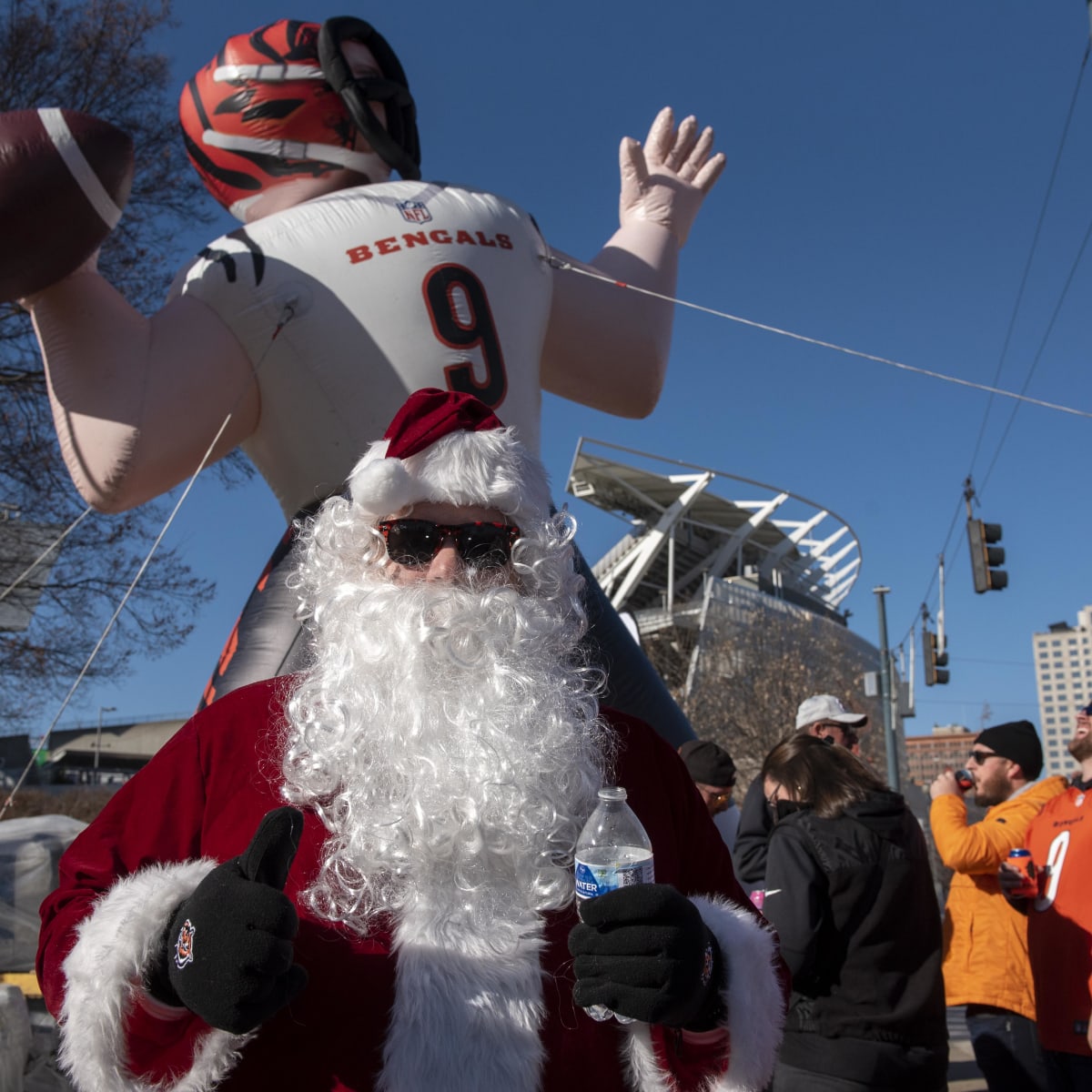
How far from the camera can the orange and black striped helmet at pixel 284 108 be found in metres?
3.88

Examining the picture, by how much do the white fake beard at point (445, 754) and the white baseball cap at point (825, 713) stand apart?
2661mm

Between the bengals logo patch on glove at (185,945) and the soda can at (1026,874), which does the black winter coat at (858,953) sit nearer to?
the soda can at (1026,874)

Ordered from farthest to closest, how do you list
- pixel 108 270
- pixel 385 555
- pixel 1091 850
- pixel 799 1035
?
pixel 108 270 < pixel 1091 850 < pixel 799 1035 < pixel 385 555

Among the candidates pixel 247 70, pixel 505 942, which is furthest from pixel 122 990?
pixel 247 70

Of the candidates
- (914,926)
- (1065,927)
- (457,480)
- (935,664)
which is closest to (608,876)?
(457,480)

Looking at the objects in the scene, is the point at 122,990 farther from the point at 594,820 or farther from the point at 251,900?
the point at 594,820

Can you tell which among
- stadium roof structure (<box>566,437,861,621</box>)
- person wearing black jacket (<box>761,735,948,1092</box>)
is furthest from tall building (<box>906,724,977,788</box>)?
person wearing black jacket (<box>761,735,948,1092</box>)

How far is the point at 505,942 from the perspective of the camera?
1612 mm

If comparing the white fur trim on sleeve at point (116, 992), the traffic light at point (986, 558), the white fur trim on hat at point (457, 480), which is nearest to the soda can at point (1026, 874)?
the white fur trim on hat at point (457, 480)

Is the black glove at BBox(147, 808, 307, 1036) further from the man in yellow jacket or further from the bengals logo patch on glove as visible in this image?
the man in yellow jacket

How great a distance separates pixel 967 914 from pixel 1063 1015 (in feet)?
1.89

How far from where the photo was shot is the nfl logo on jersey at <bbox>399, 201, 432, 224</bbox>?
3631 millimetres

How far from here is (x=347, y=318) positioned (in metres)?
3.50

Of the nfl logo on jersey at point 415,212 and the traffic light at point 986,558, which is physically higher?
the traffic light at point 986,558
